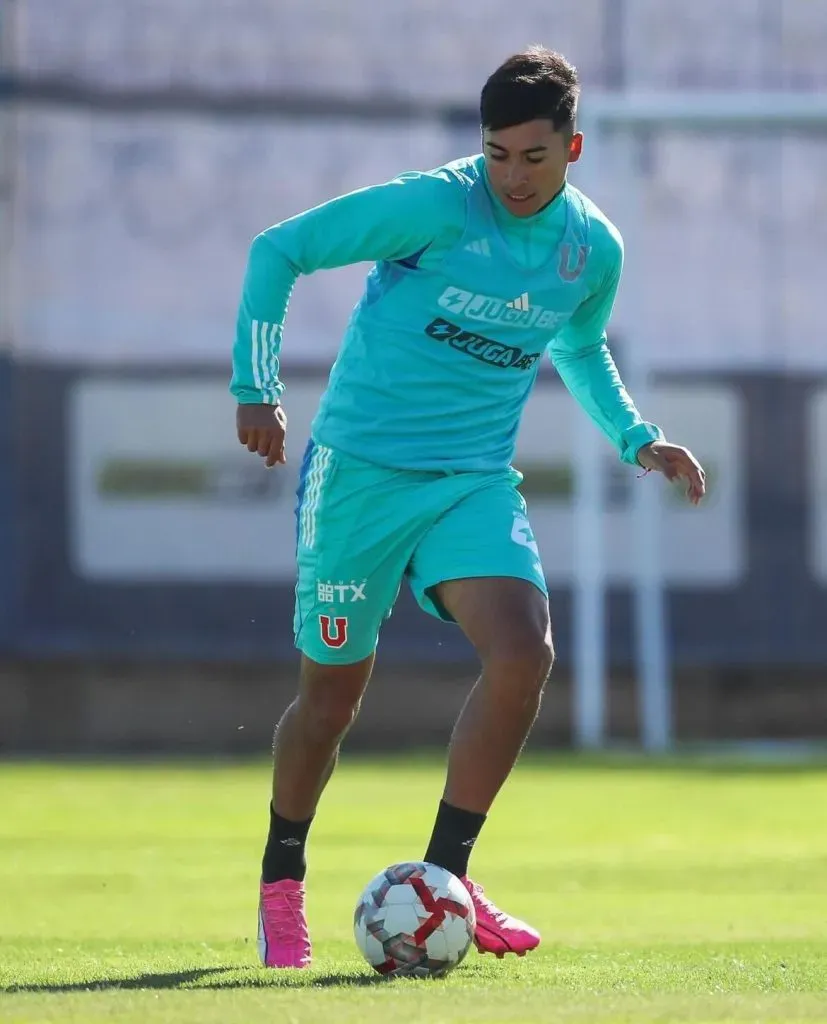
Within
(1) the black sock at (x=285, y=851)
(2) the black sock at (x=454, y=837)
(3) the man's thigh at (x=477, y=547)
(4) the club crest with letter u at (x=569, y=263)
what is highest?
(4) the club crest with letter u at (x=569, y=263)

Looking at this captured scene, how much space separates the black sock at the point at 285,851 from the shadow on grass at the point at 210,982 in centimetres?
36

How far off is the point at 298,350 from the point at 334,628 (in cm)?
996

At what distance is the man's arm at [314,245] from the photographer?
186 inches

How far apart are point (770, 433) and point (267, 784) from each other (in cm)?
542

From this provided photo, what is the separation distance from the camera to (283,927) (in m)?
4.88

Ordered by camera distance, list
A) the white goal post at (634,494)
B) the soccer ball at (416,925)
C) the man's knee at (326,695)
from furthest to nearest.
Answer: the white goal post at (634,494) → the man's knee at (326,695) → the soccer ball at (416,925)

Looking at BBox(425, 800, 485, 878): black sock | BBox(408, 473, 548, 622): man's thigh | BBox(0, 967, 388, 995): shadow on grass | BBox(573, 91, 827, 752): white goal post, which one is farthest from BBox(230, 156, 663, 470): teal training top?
BBox(573, 91, 827, 752): white goal post

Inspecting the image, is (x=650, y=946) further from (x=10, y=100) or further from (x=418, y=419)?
(x=10, y=100)

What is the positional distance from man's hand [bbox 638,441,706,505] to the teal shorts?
39 centimetres

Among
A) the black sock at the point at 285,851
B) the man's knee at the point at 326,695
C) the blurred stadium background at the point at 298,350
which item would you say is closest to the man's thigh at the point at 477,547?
the man's knee at the point at 326,695

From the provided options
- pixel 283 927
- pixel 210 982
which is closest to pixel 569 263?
pixel 283 927

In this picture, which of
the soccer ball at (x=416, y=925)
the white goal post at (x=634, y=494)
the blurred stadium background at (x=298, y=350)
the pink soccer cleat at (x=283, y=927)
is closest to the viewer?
the soccer ball at (x=416, y=925)

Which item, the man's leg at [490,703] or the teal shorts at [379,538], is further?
the teal shorts at [379,538]

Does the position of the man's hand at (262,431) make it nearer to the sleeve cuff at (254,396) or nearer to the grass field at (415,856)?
the sleeve cuff at (254,396)
